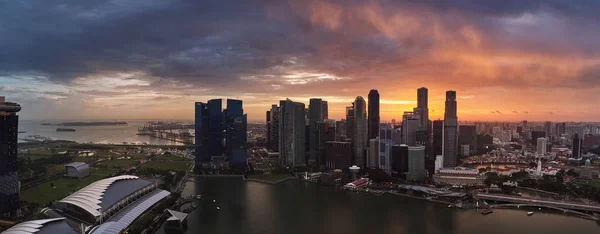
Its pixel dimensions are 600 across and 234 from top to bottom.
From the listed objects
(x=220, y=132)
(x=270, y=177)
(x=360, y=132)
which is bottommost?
(x=270, y=177)

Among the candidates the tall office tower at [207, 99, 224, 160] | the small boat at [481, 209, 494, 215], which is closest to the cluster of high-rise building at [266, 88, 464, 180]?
the tall office tower at [207, 99, 224, 160]

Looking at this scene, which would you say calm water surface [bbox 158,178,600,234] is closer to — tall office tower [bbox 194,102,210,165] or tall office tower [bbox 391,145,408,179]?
tall office tower [bbox 391,145,408,179]

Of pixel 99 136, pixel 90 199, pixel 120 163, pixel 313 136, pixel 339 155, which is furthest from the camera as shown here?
pixel 99 136

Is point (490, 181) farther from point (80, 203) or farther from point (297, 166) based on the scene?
point (80, 203)

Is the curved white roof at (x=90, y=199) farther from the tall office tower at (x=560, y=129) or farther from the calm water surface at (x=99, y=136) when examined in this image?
the tall office tower at (x=560, y=129)

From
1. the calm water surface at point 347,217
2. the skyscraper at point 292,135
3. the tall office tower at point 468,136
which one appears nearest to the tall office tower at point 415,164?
→ the calm water surface at point 347,217

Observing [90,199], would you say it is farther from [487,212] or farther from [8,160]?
[487,212]

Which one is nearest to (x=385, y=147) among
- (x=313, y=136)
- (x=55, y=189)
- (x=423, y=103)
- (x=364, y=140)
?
(x=364, y=140)
